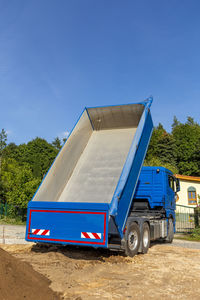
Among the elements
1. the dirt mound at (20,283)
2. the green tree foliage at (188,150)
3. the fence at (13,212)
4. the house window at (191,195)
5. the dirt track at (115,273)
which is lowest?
the dirt track at (115,273)

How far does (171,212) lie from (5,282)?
9114 mm

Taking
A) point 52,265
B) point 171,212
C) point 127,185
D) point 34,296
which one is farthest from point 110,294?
point 171,212

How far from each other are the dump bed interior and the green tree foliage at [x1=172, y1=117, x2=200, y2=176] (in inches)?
1636

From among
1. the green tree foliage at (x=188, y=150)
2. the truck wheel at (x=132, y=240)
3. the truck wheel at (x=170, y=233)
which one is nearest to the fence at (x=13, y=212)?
the truck wheel at (x=170, y=233)

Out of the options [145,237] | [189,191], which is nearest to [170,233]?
[145,237]

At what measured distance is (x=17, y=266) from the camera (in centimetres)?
463

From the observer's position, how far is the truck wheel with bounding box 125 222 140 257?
7.39 meters

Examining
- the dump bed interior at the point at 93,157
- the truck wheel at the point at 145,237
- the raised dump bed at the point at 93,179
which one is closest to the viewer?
the raised dump bed at the point at 93,179

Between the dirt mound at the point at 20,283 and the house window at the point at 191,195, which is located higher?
the house window at the point at 191,195

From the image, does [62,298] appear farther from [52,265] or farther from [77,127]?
[77,127]

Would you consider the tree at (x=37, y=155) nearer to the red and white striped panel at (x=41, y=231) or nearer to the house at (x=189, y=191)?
the house at (x=189, y=191)

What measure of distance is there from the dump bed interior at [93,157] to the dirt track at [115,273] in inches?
59.9

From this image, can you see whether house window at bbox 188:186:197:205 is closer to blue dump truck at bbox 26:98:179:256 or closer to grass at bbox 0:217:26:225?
grass at bbox 0:217:26:225

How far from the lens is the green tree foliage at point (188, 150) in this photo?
159 ft
